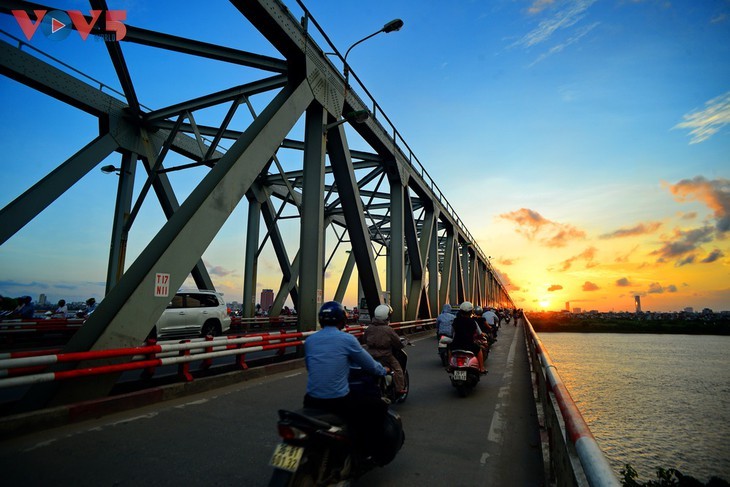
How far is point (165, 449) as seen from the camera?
170 inches

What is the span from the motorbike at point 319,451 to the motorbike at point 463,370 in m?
4.05

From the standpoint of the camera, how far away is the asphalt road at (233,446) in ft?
12.1

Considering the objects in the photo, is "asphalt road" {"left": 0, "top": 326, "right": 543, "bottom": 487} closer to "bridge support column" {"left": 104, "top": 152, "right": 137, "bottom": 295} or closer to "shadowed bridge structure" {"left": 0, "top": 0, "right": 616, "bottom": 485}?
"shadowed bridge structure" {"left": 0, "top": 0, "right": 616, "bottom": 485}

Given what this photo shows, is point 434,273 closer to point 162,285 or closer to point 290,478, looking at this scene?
point 162,285

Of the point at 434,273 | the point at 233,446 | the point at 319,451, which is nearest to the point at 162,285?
the point at 233,446

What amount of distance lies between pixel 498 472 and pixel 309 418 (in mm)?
2360

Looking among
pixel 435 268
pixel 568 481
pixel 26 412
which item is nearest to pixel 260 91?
pixel 26 412

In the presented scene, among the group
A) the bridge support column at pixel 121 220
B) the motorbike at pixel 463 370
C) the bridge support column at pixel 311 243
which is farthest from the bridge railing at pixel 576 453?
the bridge support column at pixel 121 220

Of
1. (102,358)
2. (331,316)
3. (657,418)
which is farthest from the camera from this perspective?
(657,418)

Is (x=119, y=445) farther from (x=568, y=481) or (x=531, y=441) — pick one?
(x=531, y=441)

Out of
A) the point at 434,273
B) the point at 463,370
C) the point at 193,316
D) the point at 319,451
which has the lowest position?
the point at 463,370

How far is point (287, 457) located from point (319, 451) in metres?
0.39

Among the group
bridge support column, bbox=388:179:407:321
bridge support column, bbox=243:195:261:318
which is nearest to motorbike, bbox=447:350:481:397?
bridge support column, bbox=388:179:407:321

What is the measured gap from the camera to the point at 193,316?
1476 cm
